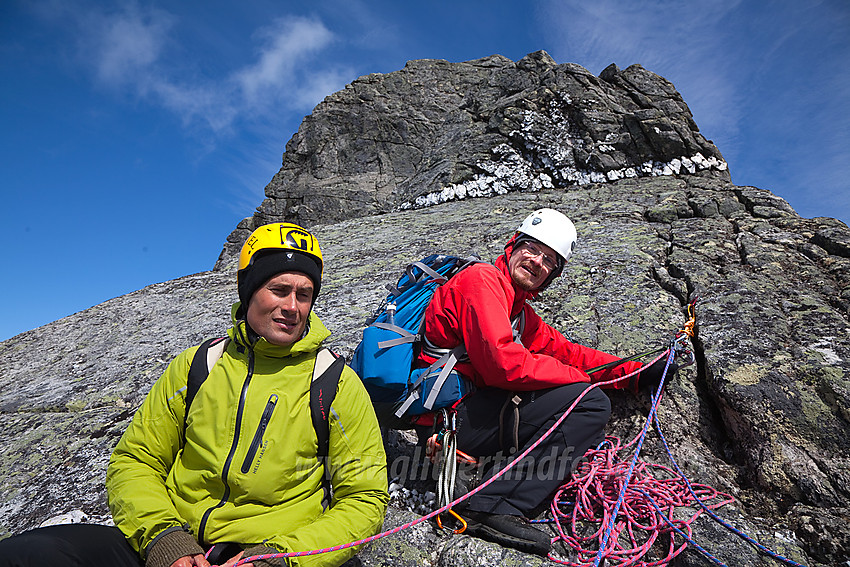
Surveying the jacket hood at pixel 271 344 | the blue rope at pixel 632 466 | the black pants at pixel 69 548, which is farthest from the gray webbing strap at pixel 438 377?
the black pants at pixel 69 548

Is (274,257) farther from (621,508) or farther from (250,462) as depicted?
(621,508)

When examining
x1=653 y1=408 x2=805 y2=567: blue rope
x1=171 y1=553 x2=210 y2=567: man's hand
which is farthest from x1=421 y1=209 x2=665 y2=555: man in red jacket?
x1=171 y1=553 x2=210 y2=567: man's hand

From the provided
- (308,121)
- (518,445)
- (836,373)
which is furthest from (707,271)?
(308,121)

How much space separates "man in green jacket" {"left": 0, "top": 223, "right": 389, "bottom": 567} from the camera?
2705mm

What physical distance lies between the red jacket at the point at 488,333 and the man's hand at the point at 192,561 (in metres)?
2.36

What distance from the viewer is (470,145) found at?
48.5 feet

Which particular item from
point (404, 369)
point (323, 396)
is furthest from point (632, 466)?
point (323, 396)

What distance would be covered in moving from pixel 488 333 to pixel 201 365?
2.27m

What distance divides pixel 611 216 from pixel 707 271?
330 centimetres

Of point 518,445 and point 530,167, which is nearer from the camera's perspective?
point 518,445

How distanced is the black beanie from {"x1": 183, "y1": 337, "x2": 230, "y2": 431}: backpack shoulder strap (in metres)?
0.36

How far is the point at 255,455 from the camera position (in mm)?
2906

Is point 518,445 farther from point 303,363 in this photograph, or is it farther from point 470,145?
point 470,145

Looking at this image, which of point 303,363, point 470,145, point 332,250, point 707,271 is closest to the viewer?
point 303,363
